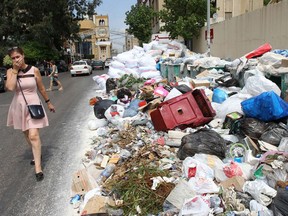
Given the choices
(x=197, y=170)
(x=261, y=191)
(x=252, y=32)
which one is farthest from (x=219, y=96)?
(x=252, y=32)

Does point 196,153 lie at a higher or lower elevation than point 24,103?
lower

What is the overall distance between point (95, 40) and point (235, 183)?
95.0m

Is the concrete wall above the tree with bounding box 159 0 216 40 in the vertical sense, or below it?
below

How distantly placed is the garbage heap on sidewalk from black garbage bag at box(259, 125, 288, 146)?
0.04 ft

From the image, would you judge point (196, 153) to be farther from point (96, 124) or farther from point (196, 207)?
point (96, 124)

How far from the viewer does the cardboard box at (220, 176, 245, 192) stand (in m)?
3.52

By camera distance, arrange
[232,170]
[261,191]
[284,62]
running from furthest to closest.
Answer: [284,62], [232,170], [261,191]

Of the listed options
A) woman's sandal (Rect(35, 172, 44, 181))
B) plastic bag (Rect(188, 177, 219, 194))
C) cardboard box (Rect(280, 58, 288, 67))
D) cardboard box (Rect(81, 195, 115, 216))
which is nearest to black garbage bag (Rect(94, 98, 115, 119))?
woman's sandal (Rect(35, 172, 44, 181))

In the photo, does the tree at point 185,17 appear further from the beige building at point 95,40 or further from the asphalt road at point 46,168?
the beige building at point 95,40

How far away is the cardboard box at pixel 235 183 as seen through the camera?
3.52 m

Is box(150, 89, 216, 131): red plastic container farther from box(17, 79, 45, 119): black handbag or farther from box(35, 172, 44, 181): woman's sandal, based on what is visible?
box(35, 172, 44, 181): woman's sandal

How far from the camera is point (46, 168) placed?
499 centimetres

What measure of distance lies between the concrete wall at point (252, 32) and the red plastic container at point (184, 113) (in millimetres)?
6388

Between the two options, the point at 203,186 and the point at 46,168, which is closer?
the point at 203,186
